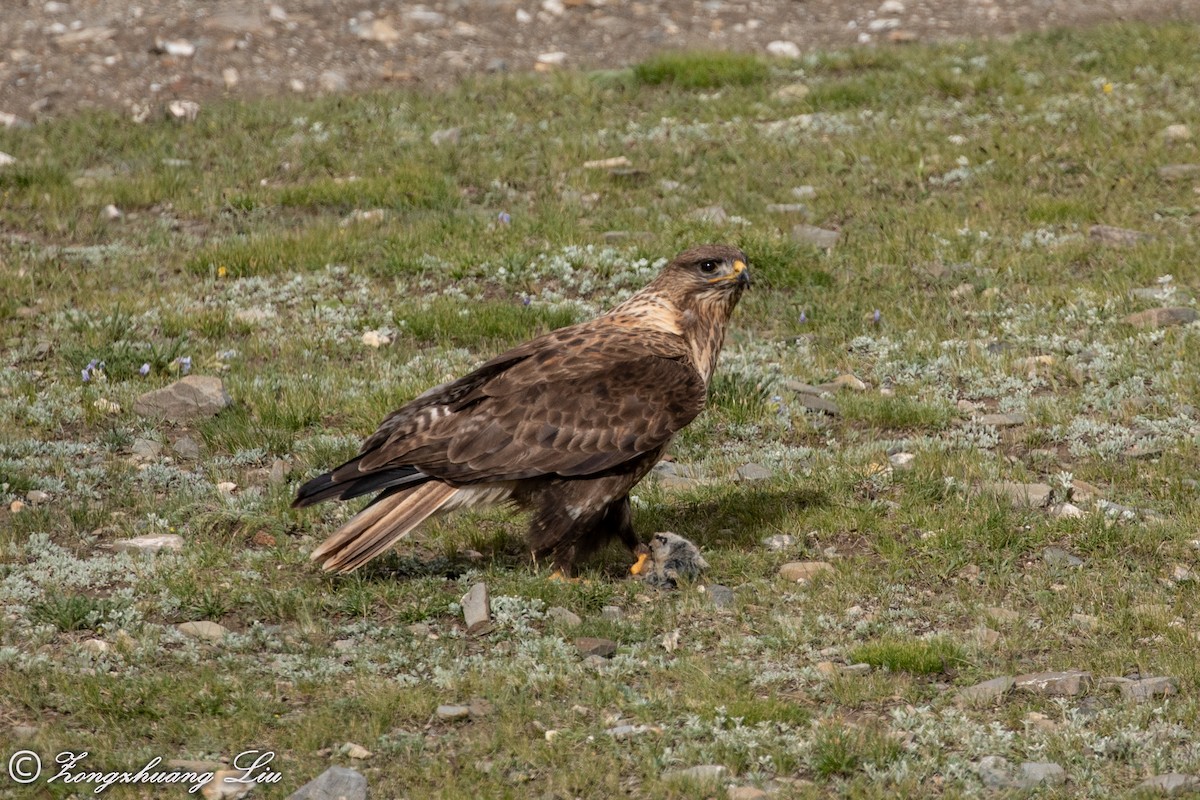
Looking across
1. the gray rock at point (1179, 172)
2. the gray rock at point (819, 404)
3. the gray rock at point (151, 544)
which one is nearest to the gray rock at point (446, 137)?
the gray rock at point (819, 404)

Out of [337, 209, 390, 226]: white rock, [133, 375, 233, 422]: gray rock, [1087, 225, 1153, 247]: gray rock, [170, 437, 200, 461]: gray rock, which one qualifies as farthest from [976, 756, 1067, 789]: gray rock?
[337, 209, 390, 226]: white rock

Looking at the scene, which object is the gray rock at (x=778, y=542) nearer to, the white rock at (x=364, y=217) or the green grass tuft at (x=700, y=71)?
the white rock at (x=364, y=217)

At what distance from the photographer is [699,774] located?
629 cm

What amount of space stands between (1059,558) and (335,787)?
13.6ft

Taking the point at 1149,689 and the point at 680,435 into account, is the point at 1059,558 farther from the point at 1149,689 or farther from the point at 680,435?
the point at 680,435

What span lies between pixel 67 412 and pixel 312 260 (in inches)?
119

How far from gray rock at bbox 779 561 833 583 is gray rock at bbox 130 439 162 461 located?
4.00 meters

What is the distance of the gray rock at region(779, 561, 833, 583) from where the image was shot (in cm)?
840

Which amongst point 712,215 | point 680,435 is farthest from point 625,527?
point 712,215

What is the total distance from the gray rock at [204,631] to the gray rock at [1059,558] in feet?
13.7

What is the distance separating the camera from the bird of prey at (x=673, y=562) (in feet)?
27.3

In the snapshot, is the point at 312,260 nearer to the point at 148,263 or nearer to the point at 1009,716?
the point at 148,263

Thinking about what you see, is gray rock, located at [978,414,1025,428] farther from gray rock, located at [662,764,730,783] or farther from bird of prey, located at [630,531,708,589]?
gray rock, located at [662,764,730,783]

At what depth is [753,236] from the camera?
12867mm
